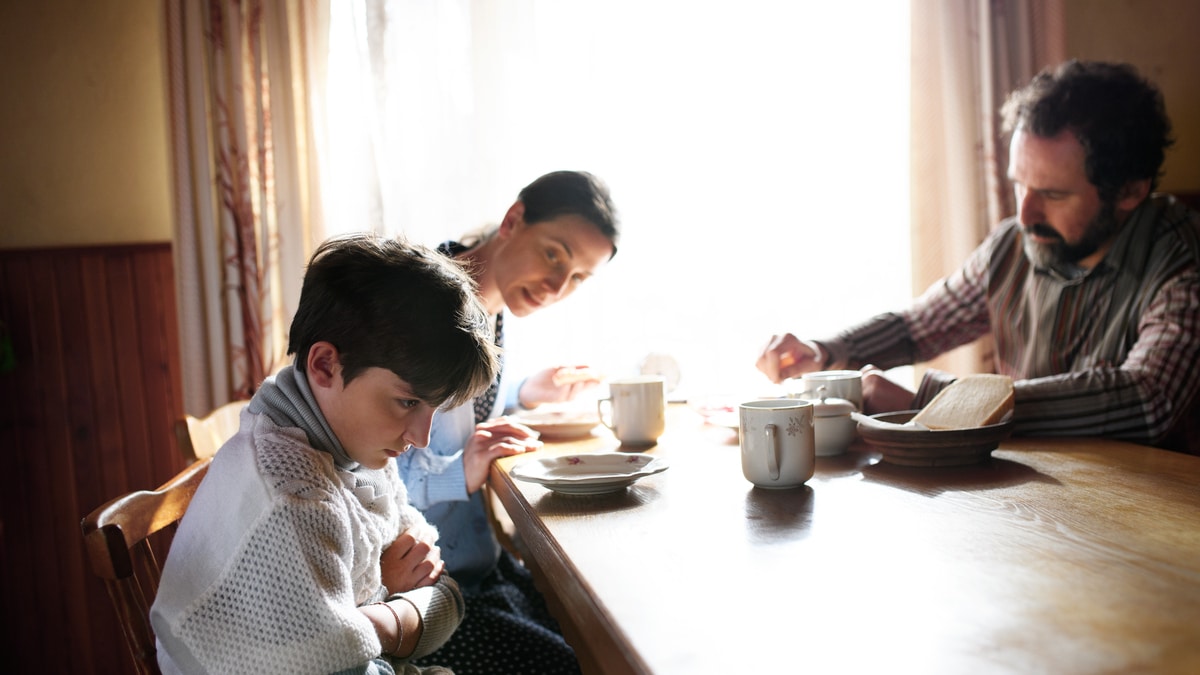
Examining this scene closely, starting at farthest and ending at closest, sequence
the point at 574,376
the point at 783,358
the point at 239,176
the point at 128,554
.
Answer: the point at 239,176 < the point at 574,376 < the point at 783,358 < the point at 128,554

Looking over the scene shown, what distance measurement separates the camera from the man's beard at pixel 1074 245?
173 cm

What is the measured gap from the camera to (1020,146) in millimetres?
1808

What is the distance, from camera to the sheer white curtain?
2408mm

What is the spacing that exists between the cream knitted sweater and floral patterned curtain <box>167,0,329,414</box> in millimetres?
1510

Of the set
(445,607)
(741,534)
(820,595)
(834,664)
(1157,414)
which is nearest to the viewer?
(834,664)

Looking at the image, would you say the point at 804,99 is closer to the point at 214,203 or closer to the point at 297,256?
the point at 297,256

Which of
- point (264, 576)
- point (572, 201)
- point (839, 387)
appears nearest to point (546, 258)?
point (572, 201)

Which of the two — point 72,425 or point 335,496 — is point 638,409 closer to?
point 335,496

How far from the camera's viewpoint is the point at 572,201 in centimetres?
182

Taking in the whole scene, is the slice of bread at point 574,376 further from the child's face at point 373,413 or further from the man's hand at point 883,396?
the child's face at point 373,413

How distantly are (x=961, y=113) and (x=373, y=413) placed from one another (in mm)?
2228

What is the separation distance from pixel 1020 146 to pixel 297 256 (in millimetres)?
1763

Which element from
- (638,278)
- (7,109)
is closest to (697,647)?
(638,278)

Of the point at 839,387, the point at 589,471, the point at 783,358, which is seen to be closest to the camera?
the point at 589,471
